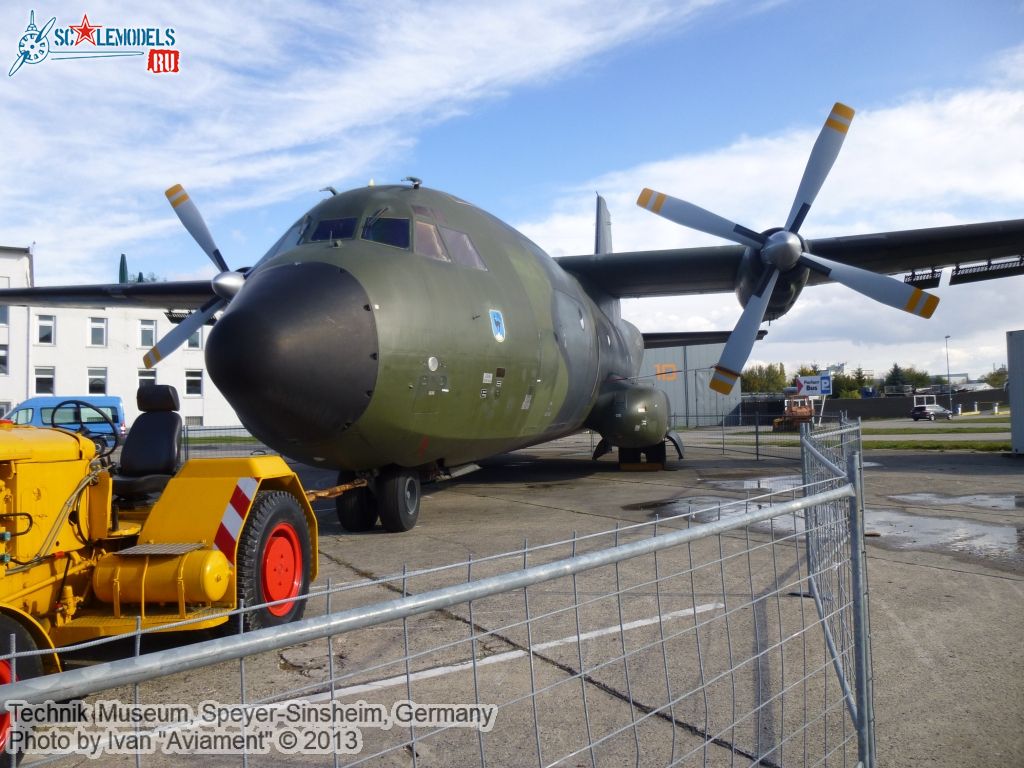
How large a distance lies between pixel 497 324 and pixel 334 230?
217 centimetres

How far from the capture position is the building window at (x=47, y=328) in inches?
1512

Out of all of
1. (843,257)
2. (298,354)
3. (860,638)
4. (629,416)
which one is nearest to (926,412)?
(843,257)

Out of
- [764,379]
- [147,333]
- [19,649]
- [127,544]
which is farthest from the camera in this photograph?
[764,379]

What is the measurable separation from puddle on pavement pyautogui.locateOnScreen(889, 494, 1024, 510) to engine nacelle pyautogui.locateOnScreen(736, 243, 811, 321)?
439 centimetres

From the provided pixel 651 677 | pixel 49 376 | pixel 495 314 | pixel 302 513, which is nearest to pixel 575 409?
pixel 495 314

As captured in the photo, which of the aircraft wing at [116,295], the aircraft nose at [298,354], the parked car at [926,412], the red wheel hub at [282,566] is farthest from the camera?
the parked car at [926,412]

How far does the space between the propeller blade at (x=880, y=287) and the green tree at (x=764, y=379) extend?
8021 centimetres

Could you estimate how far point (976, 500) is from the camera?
37.2 feet

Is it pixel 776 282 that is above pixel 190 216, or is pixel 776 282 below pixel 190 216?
below

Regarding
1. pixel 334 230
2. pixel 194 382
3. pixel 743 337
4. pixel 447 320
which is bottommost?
pixel 447 320

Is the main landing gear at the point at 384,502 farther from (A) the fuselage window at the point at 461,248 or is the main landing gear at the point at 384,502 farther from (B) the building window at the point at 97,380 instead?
(B) the building window at the point at 97,380

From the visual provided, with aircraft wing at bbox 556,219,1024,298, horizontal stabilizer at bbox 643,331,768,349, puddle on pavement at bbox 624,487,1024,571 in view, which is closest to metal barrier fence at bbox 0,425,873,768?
puddle on pavement at bbox 624,487,1024,571

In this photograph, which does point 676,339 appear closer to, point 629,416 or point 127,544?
point 629,416

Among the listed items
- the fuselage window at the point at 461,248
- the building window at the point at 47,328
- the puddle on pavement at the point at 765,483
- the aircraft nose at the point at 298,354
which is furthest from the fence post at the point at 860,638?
the building window at the point at 47,328
